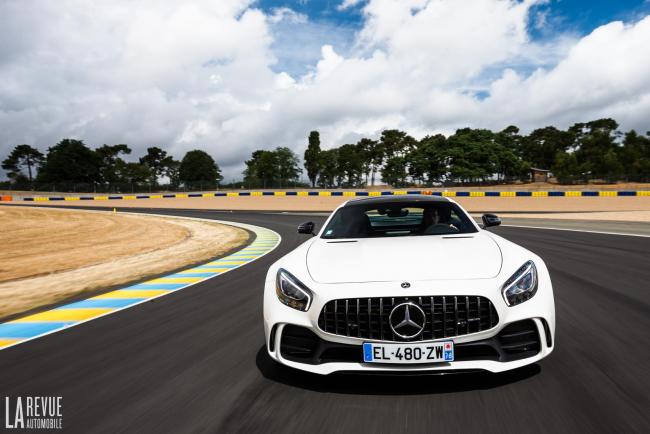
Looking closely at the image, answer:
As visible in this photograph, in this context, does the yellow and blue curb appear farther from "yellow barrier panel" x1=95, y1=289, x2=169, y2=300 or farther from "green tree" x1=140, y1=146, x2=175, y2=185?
"green tree" x1=140, y1=146, x2=175, y2=185

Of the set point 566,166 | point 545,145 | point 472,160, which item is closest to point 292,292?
point 472,160

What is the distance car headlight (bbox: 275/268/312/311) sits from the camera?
3086 millimetres

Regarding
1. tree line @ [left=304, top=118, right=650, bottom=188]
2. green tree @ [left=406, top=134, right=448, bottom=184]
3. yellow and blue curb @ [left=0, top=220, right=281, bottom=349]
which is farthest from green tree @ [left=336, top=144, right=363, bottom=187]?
yellow and blue curb @ [left=0, top=220, right=281, bottom=349]

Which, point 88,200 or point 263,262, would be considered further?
point 88,200

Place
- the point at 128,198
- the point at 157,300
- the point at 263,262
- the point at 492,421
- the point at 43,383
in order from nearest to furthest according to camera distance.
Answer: the point at 492,421 → the point at 43,383 → the point at 157,300 → the point at 263,262 → the point at 128,198

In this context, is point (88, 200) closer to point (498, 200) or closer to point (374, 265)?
point (498, 200)

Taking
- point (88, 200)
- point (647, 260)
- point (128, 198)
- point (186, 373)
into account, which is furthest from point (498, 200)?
point (88, 200)

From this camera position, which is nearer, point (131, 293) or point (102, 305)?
point (102, 305)

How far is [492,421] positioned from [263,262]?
25.9ft

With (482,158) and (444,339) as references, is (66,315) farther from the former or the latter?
(482,158)

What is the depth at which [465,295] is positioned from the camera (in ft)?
9.50

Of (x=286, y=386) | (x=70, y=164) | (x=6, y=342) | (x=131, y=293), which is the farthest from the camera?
(x=70, y=164)

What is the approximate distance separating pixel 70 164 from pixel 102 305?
125 metres

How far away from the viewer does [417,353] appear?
2.82 metres
